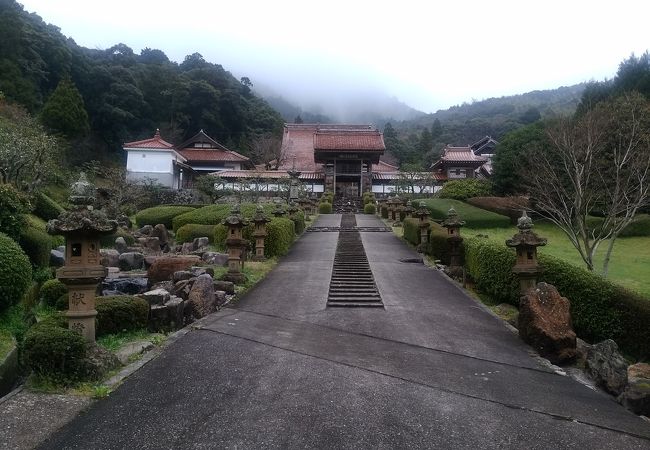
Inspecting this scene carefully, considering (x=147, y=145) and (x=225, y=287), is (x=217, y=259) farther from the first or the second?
(x=147, y=145)

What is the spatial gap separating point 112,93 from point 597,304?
4728 cm

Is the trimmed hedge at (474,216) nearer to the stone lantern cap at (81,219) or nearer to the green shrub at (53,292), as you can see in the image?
the green shrub at (53,292)

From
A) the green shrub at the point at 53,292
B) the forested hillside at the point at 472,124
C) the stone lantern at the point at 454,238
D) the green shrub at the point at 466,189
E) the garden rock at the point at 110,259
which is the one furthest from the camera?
the forested hillside at the point at 472,124

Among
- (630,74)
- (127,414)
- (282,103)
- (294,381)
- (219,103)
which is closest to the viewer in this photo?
(127,414)

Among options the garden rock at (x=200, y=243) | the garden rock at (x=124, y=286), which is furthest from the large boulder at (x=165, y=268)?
the garden rock at (x=200, y=243)

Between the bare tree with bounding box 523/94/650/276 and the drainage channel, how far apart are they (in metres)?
5.71

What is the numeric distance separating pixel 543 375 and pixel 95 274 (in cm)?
564

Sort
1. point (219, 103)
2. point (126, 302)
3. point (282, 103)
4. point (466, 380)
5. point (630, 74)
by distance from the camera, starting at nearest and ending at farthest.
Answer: point (466, 380) < point (126, 302) < point (630, 74) < point (219, 103) < point (282, 103)

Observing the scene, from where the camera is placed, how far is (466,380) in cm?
584

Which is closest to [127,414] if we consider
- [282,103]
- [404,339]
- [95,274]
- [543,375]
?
[95,274]

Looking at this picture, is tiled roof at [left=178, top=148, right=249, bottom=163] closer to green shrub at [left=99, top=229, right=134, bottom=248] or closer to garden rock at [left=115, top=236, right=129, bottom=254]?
green shrub at [left=99, top=229, right=134, bottom=248]

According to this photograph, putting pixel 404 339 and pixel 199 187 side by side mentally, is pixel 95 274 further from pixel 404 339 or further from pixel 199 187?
pixel 199 187

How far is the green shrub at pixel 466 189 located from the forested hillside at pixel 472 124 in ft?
60.3

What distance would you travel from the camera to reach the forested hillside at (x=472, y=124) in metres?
62.5
